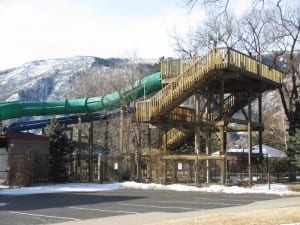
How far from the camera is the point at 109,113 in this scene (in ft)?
162

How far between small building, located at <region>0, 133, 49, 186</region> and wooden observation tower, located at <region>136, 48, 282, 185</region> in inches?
284

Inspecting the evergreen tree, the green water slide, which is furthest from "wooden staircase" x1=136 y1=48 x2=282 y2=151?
the evergreen tree

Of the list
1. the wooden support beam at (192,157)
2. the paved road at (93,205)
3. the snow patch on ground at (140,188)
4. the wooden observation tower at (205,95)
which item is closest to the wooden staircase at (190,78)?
the wooden observation tower at (205,95)

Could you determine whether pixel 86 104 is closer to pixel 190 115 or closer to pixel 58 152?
pixel 58 152

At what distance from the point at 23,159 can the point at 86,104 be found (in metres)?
11.3

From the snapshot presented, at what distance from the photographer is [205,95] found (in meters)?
41.9

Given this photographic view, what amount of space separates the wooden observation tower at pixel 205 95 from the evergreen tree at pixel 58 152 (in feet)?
22.3

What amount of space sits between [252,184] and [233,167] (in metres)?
8.22

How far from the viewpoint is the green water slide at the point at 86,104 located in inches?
1805

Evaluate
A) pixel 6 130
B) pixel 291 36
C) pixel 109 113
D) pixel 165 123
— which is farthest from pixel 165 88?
pixel 6 130

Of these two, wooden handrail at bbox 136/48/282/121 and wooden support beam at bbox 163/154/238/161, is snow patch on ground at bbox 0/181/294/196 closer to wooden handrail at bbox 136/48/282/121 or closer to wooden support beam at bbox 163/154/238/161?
wooden support beam at bbox 163/154/238/161

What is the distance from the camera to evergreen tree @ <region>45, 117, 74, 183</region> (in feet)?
137

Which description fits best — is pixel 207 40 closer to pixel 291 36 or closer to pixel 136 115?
pixel 291 36

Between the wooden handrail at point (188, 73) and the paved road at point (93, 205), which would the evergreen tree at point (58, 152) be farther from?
the paved road at point (93, 205)
